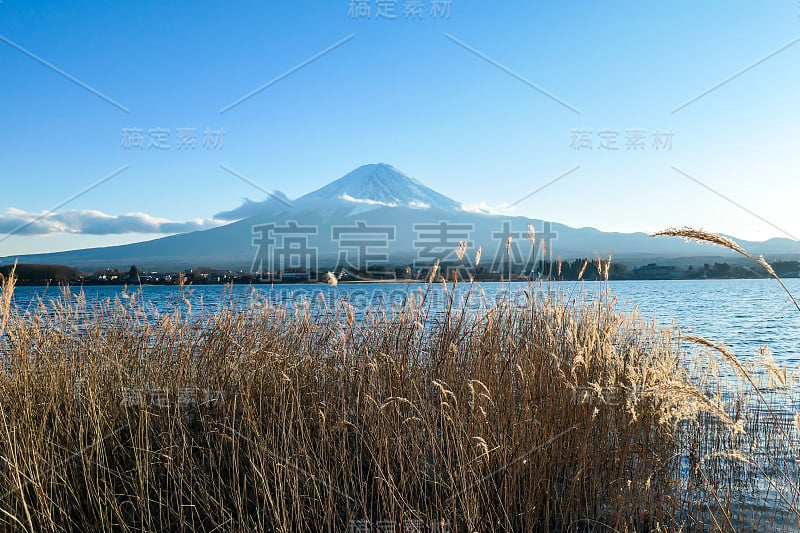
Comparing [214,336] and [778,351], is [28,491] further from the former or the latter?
[778,351]

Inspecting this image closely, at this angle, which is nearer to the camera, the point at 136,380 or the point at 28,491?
the point at 28,491

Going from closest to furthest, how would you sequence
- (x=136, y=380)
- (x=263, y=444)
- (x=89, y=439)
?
1. (x=263, y=444)
2. (x=89, y=439)
3. (x=136, y=380)

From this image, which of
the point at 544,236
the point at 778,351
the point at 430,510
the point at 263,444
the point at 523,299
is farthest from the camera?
the point at 778,351

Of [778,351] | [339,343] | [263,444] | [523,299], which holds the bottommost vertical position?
[778,351]

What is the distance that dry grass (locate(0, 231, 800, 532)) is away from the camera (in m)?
2.88

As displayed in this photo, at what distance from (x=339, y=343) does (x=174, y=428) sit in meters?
1.57

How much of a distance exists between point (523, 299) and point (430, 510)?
3.05 m

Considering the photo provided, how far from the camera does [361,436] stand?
3152 mm

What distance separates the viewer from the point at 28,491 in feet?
9.70

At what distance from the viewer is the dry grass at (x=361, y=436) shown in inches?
113

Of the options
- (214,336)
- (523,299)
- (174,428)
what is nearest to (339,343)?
(214,336)

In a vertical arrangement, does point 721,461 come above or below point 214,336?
below

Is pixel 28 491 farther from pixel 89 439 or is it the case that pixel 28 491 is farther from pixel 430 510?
pixel 430 510

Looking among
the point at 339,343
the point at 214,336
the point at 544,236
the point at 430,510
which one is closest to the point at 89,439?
the point at 214,336
